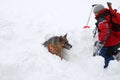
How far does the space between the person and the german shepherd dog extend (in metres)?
1.30

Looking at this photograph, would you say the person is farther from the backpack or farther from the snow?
the snow

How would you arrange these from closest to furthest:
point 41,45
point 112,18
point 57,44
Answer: point 112,18
point 41,45
point 57,44

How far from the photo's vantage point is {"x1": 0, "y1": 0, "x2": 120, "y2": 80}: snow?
21.0 feet

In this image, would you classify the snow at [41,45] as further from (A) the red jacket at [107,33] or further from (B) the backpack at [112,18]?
(B) the backpack at [112,18]

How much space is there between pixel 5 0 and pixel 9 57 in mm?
5779

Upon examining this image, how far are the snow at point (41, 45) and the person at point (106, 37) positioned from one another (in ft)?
1.05

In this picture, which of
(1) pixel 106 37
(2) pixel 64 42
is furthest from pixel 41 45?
(1) pixel 106 37

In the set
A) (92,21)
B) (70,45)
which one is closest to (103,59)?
(70,45)

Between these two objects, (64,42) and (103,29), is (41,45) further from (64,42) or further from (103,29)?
(103,29)

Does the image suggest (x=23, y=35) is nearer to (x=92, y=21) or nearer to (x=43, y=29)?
(x=43, y=29)

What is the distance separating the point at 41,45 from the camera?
7777 mm

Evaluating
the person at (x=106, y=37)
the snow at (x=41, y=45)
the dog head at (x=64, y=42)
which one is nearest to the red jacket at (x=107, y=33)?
the person at (x=106, y=37)

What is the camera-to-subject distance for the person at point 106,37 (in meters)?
A: 6.24

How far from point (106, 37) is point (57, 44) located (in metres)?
2.09
